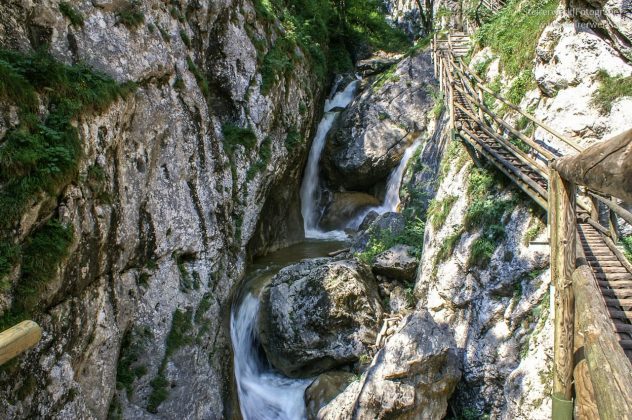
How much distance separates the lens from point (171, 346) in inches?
309

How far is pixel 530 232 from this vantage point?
693 cm

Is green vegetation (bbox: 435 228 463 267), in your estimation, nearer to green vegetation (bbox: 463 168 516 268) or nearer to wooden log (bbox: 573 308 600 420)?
green vegetation (bbox: 463 168 516 268)

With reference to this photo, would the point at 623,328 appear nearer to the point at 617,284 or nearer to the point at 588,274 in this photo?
the point at 588,274

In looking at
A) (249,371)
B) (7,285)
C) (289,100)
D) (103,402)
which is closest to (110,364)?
(103,402)

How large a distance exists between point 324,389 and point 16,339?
700 cm

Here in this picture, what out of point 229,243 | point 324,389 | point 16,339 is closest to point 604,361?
point 16,339

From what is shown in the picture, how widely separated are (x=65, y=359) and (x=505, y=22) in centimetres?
1325

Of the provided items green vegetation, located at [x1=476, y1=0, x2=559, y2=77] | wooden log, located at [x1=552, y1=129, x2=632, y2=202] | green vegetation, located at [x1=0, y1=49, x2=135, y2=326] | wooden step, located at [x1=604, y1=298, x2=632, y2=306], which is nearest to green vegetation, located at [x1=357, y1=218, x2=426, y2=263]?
green vegetation, located at [x1=476, y1=0, x2=559, y2=77]

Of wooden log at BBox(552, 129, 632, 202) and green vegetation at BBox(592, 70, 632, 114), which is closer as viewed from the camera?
wooden log at BBox(552, 129, 632, 202)

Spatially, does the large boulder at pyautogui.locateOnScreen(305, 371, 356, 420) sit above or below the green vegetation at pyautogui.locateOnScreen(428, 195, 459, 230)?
below

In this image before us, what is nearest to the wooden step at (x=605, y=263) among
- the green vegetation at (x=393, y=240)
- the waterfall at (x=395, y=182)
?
the green vegetation at (x=393, y=240)

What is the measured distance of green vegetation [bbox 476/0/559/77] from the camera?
958 centimetres

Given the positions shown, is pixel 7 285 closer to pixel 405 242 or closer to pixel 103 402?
pixel 103 402

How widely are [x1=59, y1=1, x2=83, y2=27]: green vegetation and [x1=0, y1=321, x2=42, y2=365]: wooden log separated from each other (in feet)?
20.8
